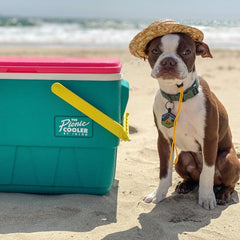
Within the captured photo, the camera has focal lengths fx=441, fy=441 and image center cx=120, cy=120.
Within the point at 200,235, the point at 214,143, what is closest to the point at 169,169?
the point at 214,143

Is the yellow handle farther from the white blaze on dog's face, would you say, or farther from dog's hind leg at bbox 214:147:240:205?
dog's hind leg at bbox 214:147:240:205

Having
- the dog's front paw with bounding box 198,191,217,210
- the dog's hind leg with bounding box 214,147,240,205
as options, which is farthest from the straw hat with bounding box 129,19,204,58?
the dog's front paw with bounding box 198,191,217,210

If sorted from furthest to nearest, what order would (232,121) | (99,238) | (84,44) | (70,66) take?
(84,44), (232,121), (70,66), (99,238)

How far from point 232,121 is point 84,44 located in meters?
8.82

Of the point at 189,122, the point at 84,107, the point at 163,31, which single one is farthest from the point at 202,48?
the point at 84,107

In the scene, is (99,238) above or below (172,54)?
below

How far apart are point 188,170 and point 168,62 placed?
36.0 inches

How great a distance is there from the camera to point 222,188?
308 centimetres

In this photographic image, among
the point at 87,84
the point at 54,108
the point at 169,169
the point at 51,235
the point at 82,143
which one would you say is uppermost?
the point at 87,84

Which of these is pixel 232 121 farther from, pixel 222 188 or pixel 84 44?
pixel 84 44

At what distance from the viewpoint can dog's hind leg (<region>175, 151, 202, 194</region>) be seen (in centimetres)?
308

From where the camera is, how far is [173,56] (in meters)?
2.60

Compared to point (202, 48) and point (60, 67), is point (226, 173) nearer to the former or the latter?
point (202, 48)

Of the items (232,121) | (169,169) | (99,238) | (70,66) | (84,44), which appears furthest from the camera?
(84,44)
